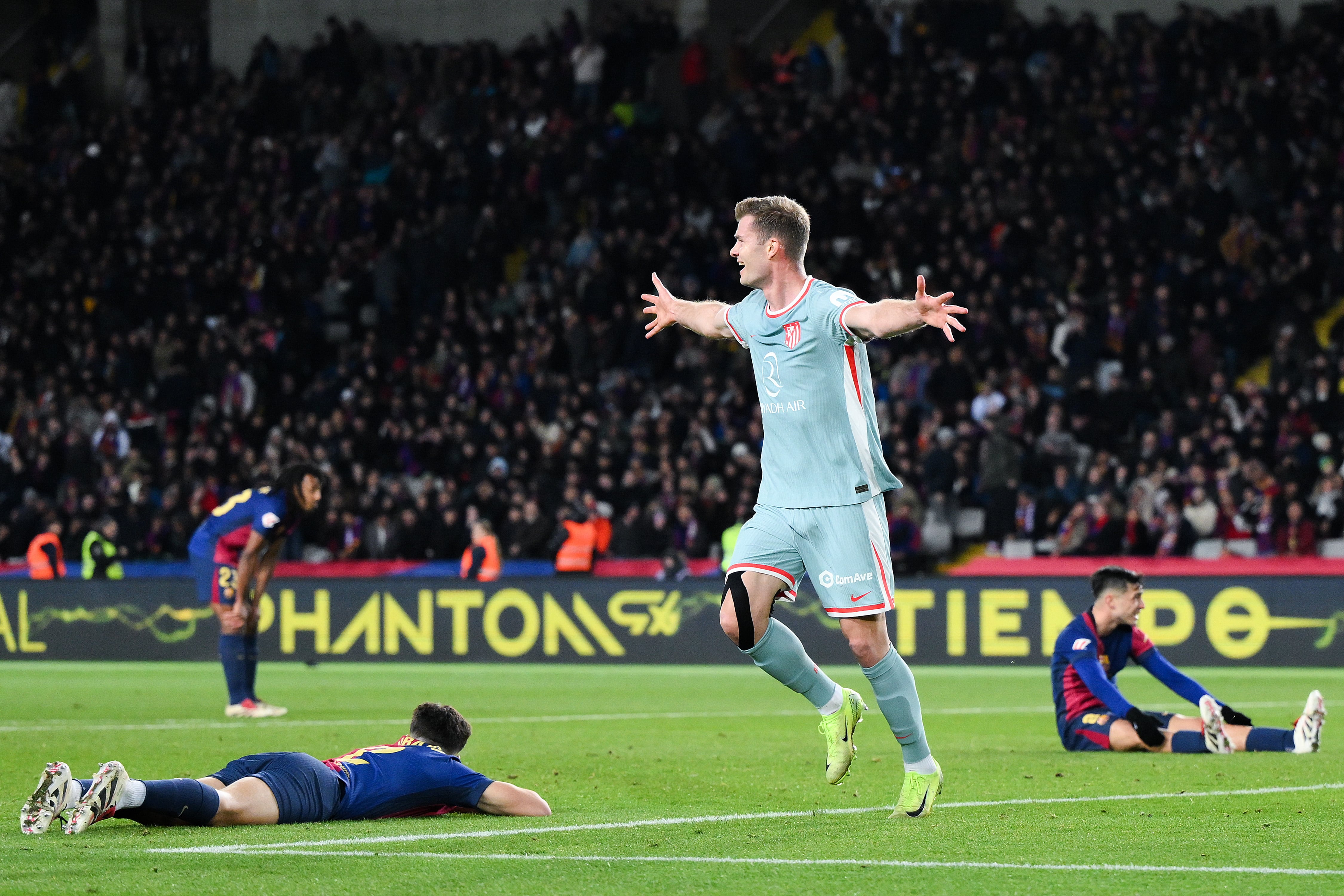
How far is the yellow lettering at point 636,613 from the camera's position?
21938 millimetres

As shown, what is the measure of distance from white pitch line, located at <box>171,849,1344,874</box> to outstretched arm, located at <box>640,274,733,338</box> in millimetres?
2196

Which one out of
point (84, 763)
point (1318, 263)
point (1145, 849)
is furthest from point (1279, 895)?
point (1318, 263)

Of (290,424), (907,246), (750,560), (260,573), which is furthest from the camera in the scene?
(290,424)

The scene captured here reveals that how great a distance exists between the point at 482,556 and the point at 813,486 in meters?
16.1

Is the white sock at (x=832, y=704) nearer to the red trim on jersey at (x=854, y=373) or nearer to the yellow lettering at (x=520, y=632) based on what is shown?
the red trim on jersey at (x=854, y=373)

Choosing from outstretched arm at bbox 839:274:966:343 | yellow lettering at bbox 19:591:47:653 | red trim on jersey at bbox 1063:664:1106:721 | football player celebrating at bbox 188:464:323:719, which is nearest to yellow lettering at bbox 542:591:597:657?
yellow lettering at bbox 19:591:47:653

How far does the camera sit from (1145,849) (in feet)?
21.4

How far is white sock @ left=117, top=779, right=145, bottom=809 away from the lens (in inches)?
261

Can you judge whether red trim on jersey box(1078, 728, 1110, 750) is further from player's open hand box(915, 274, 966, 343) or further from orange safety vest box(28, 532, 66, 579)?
orange safety vest box(28, 532, 66, 579)

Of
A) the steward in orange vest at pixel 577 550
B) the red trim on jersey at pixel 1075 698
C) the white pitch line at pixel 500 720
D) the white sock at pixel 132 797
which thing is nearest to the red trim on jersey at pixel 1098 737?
the red trim on jersey at pixel 1075 698

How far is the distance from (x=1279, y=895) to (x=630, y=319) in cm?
2251

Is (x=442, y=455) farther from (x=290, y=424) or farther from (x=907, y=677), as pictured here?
(x=907, y=677)

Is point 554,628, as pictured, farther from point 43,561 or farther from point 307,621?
point 43,561

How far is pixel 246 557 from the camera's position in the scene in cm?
1376
